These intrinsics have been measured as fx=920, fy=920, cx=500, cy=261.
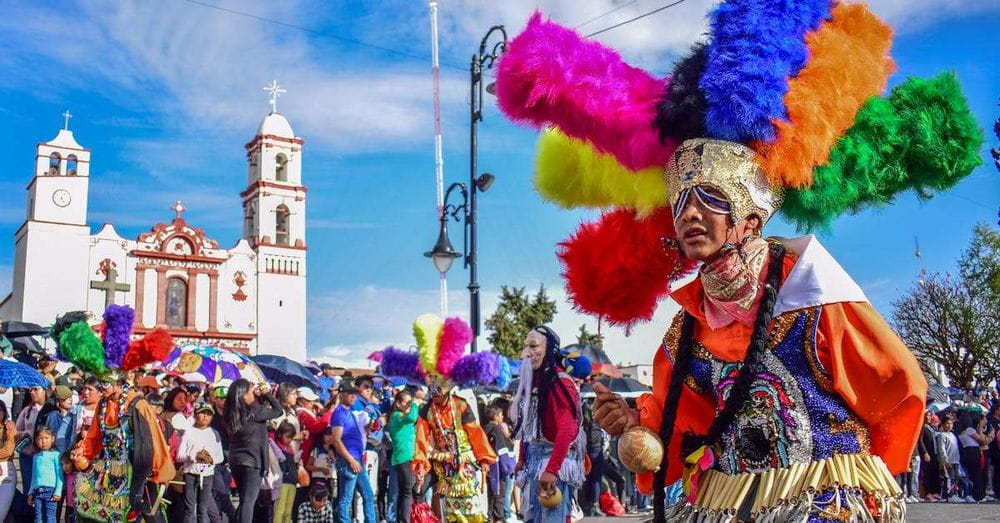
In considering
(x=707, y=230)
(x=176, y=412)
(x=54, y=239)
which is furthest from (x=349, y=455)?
(x=54, y=239)

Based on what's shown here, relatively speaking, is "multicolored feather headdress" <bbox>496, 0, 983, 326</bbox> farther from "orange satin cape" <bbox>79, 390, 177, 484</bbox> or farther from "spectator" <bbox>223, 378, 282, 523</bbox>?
"spectator" <bbox>223, 378, 282, 523</bbox>

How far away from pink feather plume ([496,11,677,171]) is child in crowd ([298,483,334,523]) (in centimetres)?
848

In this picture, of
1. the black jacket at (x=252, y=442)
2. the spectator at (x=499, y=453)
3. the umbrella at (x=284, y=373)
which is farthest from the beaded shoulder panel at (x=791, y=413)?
the umbrella at (x=284, y=373)

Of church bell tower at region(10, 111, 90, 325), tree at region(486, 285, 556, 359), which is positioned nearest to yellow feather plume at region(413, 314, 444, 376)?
tree at region(486, 285, 556, 359)

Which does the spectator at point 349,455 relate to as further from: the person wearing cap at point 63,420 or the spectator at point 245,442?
the person wearing cap at point 63,420

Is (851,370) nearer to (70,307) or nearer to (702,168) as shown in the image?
(702,168)

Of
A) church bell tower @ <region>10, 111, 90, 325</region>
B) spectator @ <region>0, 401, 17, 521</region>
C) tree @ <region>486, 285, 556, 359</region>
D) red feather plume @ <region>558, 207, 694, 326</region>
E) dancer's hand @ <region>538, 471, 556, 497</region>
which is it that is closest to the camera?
red feather plume @ <region>558, 207, 694, 326</region>

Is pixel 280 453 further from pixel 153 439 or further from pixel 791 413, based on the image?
pixel 791 413

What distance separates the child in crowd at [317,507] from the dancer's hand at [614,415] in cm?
811

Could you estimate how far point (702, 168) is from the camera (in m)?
2.84

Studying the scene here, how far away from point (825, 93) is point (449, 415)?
726 centimetres

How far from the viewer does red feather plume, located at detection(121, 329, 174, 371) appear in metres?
12.9

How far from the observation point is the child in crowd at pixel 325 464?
34.7 feet

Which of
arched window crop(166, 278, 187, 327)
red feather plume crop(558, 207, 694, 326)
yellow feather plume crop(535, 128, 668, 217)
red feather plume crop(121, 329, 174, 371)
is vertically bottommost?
red feather plume crop(558, 207, 694, 326)
